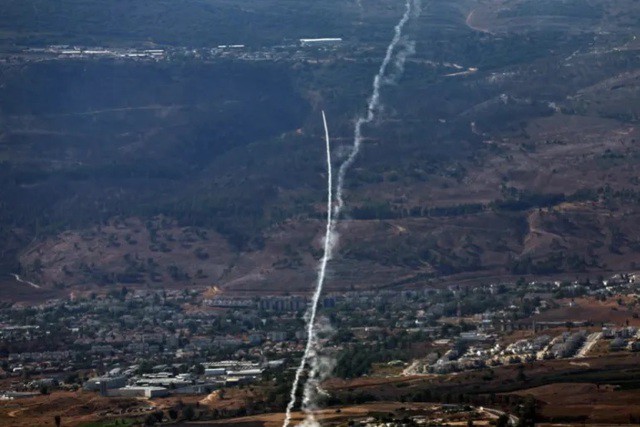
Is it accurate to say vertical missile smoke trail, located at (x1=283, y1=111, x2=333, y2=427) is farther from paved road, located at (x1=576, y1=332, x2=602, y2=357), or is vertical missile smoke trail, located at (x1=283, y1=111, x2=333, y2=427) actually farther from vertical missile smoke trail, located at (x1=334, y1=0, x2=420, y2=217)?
paved road, located at (x1=576, y1=332, x2=602, y2=357)

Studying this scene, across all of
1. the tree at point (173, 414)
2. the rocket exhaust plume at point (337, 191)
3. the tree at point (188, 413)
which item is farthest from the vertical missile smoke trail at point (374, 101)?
the tree at point (188, 413)

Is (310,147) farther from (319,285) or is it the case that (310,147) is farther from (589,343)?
(589,343)

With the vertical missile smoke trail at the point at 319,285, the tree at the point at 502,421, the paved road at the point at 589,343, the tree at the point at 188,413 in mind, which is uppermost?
the tree at the point at 502,421

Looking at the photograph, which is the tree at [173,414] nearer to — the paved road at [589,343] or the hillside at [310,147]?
the paved road at [589,343]

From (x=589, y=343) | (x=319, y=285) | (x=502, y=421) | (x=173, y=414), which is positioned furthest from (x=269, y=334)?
(x=502, y=421)

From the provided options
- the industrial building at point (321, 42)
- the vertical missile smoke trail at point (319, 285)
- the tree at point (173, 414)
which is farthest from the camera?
the industrial building at point (321, 42)

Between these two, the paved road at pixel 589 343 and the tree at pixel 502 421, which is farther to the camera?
the paved road at pixel 589 343

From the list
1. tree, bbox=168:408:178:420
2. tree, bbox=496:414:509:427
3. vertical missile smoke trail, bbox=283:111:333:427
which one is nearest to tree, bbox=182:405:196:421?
tree, bbox=168:408:178:420

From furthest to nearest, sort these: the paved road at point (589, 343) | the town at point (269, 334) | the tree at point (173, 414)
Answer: the town at point (269, 334)
the paved road at point (589, 343)
the tree at point (173, 414)

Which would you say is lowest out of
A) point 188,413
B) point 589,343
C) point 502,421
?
point 589,343

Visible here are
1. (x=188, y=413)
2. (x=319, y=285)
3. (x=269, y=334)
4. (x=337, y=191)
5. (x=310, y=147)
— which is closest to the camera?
(x=188, y=413)
